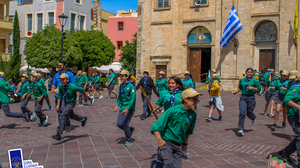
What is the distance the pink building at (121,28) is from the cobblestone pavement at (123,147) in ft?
125

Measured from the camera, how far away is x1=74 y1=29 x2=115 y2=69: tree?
3503 centimetres

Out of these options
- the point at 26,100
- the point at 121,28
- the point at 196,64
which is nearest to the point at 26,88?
the point at 26,100

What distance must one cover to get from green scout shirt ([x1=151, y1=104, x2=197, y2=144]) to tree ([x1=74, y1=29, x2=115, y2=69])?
32097 mm

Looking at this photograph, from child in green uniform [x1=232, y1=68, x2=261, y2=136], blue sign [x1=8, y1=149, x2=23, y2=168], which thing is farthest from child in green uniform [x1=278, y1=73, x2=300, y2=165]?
blue sign [x1=8, y1=149, x2=23, y2=168]

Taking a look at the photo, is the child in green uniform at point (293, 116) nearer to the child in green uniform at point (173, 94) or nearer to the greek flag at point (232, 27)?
the child in green uniform at point (173, 94)

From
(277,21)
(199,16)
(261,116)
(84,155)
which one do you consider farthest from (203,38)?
(84,155)

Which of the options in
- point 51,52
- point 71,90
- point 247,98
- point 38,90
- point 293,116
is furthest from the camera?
point 51,52

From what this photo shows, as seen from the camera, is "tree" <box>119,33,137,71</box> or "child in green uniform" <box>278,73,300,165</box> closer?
"child in green uniform" <box>278,73,300,165</box>

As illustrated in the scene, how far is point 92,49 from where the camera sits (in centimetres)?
3491

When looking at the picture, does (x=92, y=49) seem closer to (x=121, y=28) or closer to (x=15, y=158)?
(x=121, y=28)

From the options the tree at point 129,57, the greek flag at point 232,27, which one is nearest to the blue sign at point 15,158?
the greek flag at point 232,27

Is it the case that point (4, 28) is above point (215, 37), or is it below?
above

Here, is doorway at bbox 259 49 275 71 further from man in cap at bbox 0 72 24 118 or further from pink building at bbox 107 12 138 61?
pink building at bbox 107 12 138 61

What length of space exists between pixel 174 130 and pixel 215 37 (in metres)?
23.0
